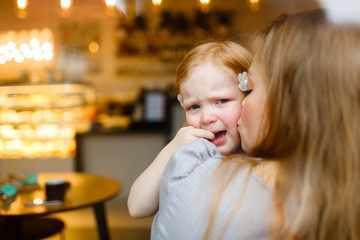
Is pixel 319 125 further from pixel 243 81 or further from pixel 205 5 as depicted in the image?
pixel 205 5

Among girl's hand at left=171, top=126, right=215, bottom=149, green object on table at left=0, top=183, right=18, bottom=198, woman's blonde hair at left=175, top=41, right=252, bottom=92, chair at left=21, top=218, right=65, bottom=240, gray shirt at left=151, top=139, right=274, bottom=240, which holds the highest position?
woman's blonde hair at left=175, top=41, right=252, bottom=92

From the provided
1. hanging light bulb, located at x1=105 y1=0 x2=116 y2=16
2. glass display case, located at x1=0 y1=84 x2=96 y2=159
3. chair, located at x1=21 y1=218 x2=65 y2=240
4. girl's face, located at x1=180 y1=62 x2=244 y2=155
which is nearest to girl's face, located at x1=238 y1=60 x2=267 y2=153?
girl's face, located at x1=180 y1=62 x2=244 y2=155

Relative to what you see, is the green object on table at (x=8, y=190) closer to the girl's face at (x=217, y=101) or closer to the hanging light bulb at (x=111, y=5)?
the girl's face at (x=217, y=101)

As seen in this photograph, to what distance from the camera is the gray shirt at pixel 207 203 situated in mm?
724

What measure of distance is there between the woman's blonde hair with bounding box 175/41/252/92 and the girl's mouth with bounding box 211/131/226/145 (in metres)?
0.21

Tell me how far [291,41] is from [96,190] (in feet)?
6.43

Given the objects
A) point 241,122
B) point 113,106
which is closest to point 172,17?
point 113,106

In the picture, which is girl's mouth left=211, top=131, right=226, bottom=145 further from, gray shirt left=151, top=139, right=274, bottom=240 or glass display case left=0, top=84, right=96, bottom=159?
glass display case left=0, top=84, right=96, bottom=159

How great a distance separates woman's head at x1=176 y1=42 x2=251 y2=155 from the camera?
1149 mm

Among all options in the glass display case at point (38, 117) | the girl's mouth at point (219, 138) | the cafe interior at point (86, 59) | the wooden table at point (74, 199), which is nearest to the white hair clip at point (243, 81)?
the girl's mouth at point (219, 138)

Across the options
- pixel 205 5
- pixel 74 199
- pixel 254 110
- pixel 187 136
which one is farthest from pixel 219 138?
pixel 205 5

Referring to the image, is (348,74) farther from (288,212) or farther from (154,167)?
(154,167)

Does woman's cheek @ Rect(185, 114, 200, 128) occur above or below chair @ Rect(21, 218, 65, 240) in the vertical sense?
above

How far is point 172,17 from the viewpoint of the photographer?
269 inches
